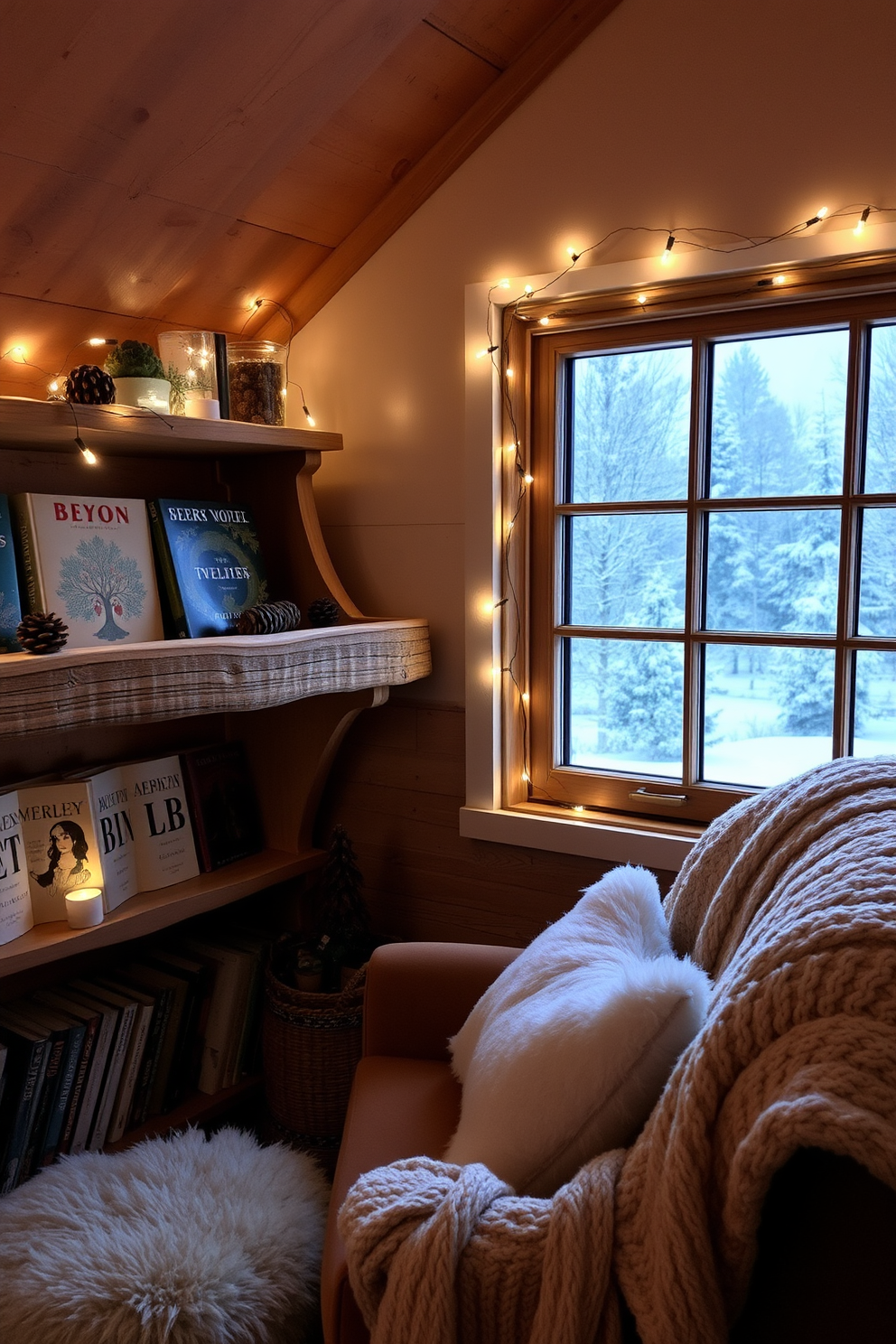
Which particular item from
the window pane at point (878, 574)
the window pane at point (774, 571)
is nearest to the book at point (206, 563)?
the window pane at point (774, 571)

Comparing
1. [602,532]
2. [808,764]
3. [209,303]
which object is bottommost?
[808,764]

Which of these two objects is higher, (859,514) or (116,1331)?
(859,514)

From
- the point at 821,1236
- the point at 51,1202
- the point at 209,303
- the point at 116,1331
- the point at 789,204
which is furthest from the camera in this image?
the point at 209,303

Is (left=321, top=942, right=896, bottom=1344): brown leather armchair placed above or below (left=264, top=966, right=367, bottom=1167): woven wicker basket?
above

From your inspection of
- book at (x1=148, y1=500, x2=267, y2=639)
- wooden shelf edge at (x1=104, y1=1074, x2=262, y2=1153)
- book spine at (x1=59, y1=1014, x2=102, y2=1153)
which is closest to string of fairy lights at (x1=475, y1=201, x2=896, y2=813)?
book at (x1=148, y1=500, x2=267, y2=639)

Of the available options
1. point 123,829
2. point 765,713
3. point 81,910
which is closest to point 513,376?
point 765,713

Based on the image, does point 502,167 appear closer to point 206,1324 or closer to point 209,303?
point 209,303

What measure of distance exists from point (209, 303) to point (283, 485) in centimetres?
39

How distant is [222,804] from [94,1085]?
0.59 metres

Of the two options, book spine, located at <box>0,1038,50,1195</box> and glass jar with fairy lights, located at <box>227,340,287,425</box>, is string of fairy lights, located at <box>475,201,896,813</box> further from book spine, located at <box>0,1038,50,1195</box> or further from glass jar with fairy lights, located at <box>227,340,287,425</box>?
book spine, located at <box>0,1038,50,1195</box>

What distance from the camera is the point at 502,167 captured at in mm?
1969

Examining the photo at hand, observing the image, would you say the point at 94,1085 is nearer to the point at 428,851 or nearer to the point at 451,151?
the point at 428,851

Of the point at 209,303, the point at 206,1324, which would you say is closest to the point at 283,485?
the point at 209,303

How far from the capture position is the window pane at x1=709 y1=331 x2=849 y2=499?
1769 mm
